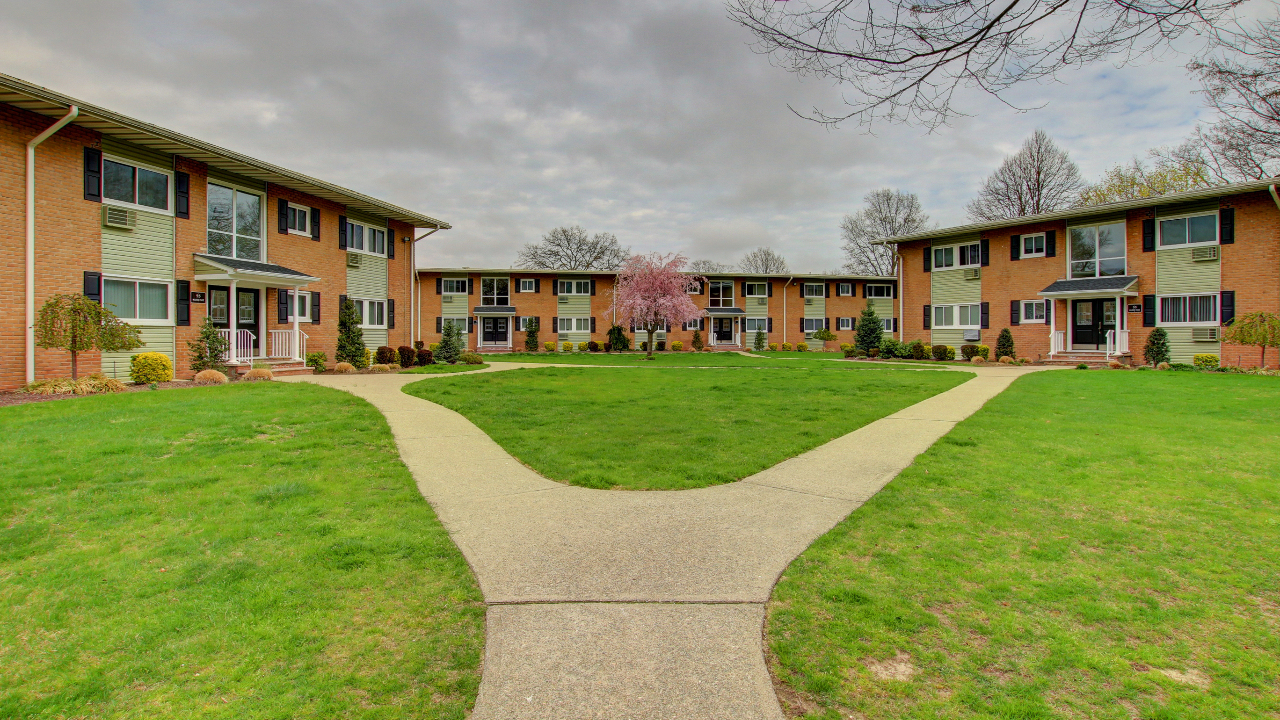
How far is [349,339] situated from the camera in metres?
20.3

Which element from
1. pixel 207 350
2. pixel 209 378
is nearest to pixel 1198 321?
pixel 209 378

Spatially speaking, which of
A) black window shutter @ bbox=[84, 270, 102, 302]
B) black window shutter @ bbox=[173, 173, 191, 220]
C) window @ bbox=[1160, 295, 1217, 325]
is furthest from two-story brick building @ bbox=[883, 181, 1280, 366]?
black window shutter @ bbox=[84, 270, 102, 302]

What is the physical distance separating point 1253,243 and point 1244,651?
84.6ft

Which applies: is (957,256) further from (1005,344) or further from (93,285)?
(93,285)

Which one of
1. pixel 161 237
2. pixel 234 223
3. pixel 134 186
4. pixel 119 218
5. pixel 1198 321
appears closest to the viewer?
pixel 119 218

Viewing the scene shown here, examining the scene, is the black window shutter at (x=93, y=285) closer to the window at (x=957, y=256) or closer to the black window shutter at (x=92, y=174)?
the black window shutter at (x=92, y=174)

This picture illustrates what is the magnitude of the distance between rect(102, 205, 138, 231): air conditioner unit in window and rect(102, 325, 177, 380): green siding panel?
245cm

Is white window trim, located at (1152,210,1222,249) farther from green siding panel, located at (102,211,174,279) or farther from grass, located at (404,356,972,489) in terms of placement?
green siding panel, located at (102,211,174,279)

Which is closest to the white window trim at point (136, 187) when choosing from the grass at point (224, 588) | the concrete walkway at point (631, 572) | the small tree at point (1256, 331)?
the grass at point (224, 588)

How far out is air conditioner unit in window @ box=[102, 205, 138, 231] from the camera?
13695mm

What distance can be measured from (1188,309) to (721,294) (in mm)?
26147

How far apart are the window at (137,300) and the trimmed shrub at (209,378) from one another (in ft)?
7.60

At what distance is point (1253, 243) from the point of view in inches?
792

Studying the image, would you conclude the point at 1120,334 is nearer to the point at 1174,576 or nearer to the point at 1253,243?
the point at 1253,243
